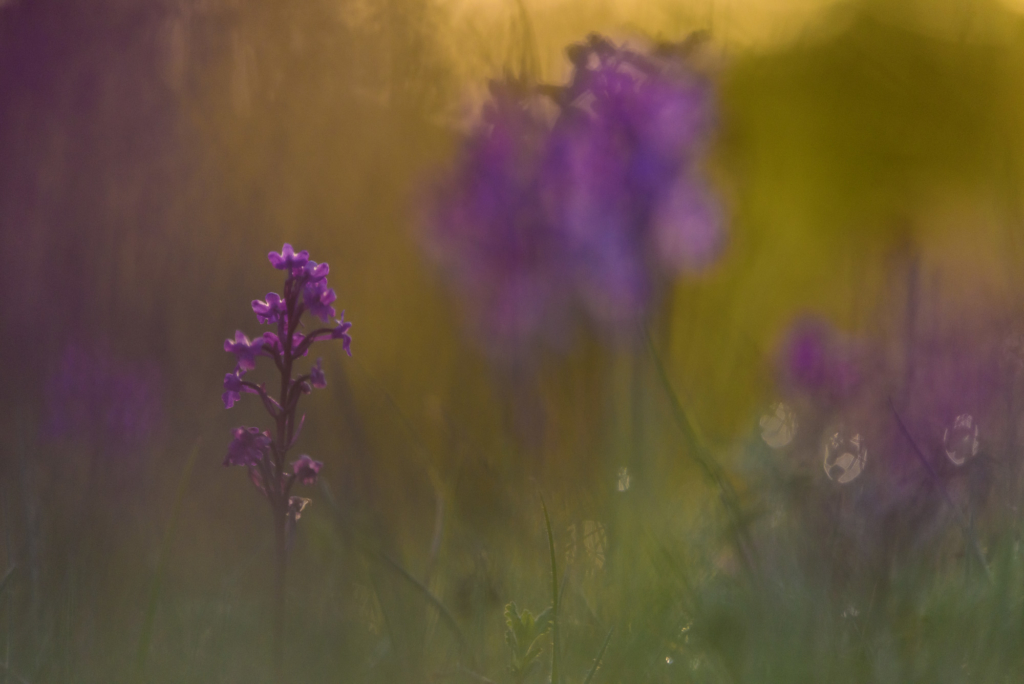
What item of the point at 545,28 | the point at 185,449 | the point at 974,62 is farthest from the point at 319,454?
the point at 974,62

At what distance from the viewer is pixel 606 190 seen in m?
1.91

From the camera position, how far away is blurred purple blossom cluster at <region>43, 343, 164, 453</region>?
2.48 metres

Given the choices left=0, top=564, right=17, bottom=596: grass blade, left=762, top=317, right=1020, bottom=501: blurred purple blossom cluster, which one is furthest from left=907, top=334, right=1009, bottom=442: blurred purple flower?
left=0, top=564, right=17, bottom=596: grass blade

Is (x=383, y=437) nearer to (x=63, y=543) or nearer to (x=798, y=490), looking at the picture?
(x=63, y=543)

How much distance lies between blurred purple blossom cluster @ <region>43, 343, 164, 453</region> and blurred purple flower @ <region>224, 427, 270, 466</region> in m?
1.11

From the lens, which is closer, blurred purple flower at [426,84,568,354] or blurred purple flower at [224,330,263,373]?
blurred purple flower at [224,330,263,373]

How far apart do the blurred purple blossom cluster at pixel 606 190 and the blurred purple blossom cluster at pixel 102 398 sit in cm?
110

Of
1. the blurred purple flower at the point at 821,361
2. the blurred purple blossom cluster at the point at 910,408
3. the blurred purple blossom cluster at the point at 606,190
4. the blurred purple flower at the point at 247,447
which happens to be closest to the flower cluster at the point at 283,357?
the blurred purple flower at the point at 247,447

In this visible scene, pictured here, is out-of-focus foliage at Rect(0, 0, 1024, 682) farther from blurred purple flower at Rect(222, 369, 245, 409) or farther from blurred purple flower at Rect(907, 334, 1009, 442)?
blurred purple flower at Rect(222, 369, 245, 409)

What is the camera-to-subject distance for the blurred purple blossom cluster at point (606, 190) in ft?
6.22

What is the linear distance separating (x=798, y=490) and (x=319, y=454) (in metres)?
1.77

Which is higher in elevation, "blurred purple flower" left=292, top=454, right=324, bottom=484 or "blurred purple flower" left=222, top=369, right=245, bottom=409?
"blurred purple flower" left=222, top=369, right=245, bottom=409

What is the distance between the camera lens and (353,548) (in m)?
1.40

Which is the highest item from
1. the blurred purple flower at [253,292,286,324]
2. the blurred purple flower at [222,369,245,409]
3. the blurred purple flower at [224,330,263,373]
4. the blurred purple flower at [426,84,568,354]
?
the blurred purple flower at [426,84,568,354]
